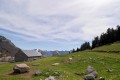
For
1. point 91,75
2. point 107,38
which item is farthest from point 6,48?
point 91,75

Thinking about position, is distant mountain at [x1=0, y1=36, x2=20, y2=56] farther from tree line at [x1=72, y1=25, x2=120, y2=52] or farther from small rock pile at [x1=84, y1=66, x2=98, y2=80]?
small rock pile at [x1=84, y1=66, x2=98, y2=80]

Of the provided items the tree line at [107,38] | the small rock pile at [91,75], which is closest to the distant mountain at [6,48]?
the tree line at [107,38]

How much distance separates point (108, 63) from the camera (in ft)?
182

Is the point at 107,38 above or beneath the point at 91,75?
above

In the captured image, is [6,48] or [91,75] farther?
[6,48]

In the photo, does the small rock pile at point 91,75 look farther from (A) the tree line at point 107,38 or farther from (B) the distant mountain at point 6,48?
(A) the tree line at point 107,38

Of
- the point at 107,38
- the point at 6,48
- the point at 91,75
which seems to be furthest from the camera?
the point at 107,38

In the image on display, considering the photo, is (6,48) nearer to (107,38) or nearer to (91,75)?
(107,38)

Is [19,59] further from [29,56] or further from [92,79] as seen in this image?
[92,79]

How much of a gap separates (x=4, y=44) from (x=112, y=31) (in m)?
75.8

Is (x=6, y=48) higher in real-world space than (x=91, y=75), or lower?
higher

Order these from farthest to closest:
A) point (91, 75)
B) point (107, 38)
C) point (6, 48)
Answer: point (107, 38) < point (6, 48) < point (91, 75)

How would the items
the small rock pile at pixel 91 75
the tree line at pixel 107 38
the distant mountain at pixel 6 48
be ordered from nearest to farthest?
the small rock pile at pixel 91 75
the distant mountain at pixel 6 48
the tree line at pixel 107 38

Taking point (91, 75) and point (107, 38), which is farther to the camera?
point (107, 38)
